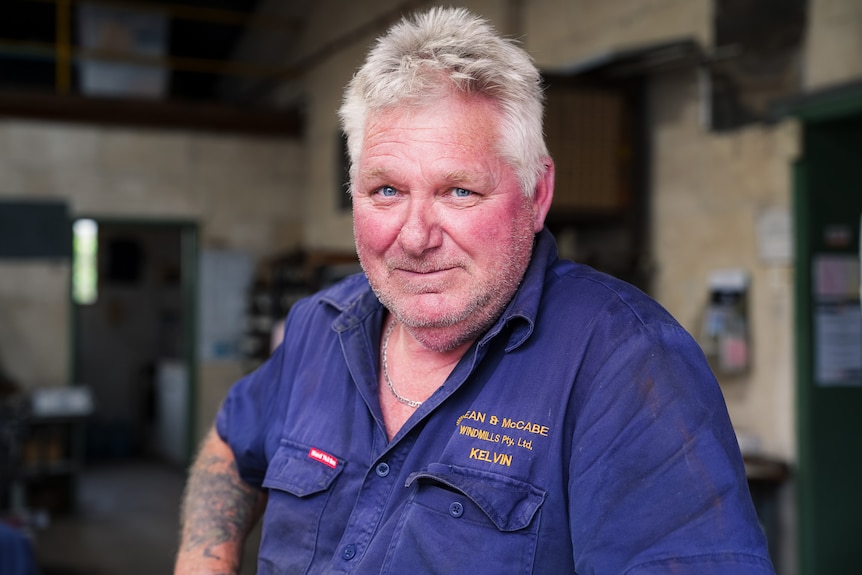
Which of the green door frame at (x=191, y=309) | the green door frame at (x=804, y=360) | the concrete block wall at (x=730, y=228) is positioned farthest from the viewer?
the green door frame at (x=191, y=309)

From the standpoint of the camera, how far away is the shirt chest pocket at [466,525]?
3.92 feet

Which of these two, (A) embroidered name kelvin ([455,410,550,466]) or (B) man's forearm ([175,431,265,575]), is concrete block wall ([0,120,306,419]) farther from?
(A) embroidered name kelvin ([455,410,550,466])

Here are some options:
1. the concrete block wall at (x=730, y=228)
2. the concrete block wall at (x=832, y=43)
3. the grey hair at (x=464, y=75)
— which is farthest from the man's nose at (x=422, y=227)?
the concrete block wall at (x=730, y=228)

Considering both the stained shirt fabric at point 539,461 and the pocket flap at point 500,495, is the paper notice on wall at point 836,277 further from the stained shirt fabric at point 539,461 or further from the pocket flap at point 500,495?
the pocket flap at point 500,495

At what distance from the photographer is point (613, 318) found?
1261mm

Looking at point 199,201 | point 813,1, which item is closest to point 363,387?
point 813,1

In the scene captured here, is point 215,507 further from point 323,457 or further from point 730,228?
point 730,228

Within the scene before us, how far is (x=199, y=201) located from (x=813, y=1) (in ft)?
19.3

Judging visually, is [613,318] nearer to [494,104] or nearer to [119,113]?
[494,104]

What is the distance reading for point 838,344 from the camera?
3.67m

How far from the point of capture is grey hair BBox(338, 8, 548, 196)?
1.32 m

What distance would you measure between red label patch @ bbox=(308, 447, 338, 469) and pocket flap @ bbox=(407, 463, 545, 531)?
0.23 m

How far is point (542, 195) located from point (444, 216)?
0.20 meters

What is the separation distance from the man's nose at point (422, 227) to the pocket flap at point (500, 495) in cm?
33
